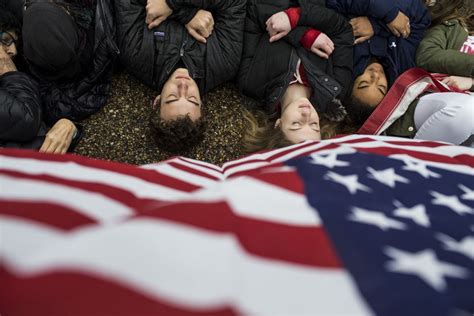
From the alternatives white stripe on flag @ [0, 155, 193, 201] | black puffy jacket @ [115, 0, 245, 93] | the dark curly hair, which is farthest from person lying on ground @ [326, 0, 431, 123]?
white stripe on flag @ [0, 155, 193, 201]

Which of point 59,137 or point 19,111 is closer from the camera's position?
point 19,111

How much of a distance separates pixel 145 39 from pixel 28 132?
57cm

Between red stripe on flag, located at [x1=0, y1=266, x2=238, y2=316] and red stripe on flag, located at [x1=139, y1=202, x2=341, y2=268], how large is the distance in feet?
0.51

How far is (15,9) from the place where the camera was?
1.62 metres

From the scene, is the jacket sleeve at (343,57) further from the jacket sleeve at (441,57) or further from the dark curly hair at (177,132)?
the dark curly hair at (177,132)

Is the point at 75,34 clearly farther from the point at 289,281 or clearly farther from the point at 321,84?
the point at 289,281

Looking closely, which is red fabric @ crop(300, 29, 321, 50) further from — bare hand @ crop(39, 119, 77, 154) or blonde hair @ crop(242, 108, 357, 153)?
bare hand @ crop(39, 119, 77, 154)

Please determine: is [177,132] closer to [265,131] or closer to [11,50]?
[265,131]

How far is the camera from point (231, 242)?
2.64ft

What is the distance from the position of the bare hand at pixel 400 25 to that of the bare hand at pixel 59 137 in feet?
4.67

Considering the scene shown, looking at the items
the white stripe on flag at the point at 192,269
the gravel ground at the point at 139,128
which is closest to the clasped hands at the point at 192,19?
the gravel ground at the point at 139,128

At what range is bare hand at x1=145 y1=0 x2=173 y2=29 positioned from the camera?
1616mm

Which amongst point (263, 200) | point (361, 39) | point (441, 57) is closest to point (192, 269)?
point (263, 200)

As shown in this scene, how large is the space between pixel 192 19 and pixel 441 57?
1.10 metres
